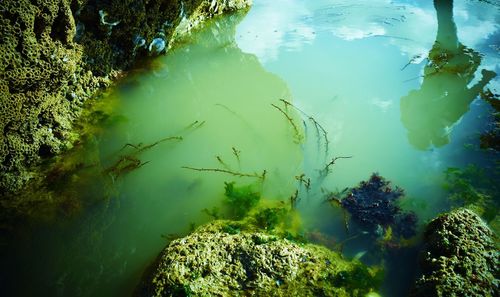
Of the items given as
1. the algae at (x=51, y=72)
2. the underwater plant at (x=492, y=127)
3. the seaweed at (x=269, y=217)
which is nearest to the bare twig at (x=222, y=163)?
the seaweed at (x=269, y=217)

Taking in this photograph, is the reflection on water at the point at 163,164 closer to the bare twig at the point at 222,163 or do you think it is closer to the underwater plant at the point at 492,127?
the bare twig at the point at 222,163

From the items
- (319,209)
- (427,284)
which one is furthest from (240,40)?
(427,284)

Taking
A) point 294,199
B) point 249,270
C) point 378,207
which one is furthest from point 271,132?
point 249,270

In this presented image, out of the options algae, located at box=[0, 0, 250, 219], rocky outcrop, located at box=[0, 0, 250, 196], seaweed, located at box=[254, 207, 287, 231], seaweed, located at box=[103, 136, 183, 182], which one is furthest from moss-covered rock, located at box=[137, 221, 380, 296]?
rocky outcrop, located at box=[0, 0, 250, 196]

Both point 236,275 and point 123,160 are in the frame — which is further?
point 123,160

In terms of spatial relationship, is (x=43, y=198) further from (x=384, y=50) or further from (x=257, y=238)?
(x=384, y=50)
